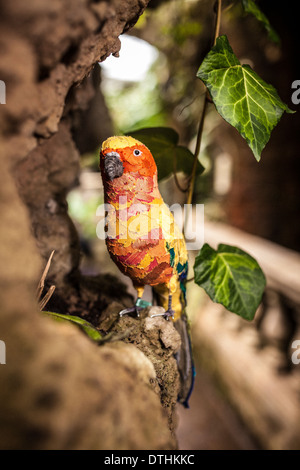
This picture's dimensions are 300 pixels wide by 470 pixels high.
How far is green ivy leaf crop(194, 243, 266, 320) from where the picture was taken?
0.80 m

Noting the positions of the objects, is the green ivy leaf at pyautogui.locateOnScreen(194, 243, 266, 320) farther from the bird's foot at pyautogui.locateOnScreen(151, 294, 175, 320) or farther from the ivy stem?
the ivy stem

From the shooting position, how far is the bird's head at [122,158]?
0.67m

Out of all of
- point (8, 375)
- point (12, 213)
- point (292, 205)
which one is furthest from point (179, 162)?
point (292, 205)

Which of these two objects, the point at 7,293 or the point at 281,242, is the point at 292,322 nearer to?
the point at 281,242

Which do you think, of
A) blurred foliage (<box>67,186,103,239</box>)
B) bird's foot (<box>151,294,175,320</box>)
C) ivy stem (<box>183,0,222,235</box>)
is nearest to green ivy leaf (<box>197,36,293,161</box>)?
ivy stem (<box>183,0,222,235</box>)

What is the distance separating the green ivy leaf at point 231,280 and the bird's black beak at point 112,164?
0.33 meters

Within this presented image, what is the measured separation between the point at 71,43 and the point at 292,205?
2.39 meters

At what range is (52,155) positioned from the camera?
991mm

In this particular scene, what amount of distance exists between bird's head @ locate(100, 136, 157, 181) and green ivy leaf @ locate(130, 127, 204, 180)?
21 cm

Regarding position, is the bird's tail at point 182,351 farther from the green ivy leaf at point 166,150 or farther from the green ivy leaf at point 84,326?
the green ivy leaf at point 166,150

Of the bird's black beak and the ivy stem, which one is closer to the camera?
the bird's black beak

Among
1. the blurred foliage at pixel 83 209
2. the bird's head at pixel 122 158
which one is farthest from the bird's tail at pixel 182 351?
the blurred foliage at pixel 83 209

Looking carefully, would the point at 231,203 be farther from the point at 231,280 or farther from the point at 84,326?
the point at 84,326

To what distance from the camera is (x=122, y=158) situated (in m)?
0.68
